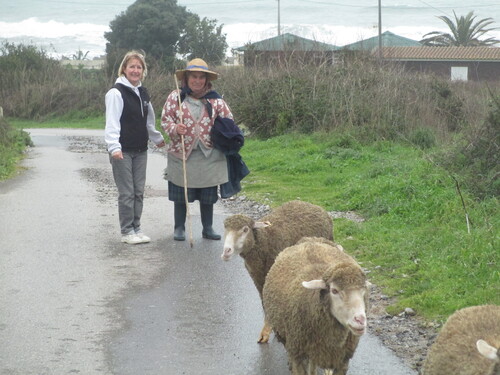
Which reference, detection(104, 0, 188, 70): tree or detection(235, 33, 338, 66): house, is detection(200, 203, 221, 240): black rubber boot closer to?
detection(235, 33, 338, 66): house

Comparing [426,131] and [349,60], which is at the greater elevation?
[349,60]

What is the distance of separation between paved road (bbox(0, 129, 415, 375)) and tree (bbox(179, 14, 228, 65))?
44.7m

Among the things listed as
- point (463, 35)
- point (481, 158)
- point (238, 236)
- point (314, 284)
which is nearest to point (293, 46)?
point (481, 158)

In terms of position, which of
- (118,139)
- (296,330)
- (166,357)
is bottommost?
(166,357)

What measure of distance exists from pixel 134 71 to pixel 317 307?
5.74 m

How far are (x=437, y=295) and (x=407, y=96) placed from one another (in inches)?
Answer: 532

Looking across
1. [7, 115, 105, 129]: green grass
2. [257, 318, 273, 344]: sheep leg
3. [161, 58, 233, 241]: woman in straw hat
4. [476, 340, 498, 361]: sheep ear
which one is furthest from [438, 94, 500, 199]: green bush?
[7, 115, 105, 129]: green grass

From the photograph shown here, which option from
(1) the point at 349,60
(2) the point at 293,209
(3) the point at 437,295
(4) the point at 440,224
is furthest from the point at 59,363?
(1) the point at 349,60

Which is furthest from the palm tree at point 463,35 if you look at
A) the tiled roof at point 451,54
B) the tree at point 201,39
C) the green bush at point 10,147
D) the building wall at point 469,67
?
the green bush at point 10,147

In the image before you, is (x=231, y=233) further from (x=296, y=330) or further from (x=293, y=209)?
(x=296, y=330)

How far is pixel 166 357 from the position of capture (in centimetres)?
673

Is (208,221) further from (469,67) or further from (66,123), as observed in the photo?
(469,67)

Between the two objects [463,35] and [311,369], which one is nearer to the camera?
[311,369]

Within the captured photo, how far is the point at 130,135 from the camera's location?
10.9 m
